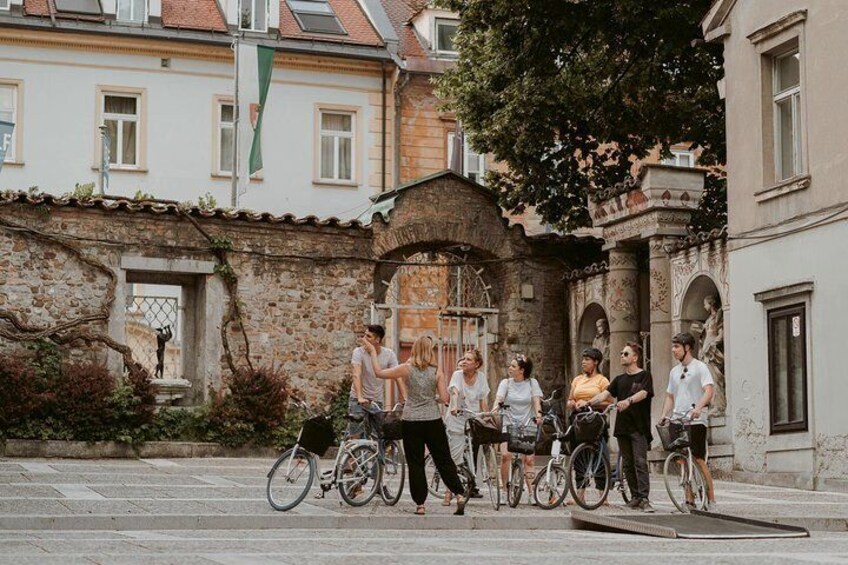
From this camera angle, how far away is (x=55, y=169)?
132 feet

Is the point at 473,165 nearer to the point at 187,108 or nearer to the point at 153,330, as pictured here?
the point at 187,108

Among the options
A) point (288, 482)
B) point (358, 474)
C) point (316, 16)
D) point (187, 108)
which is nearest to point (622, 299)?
point (358, 474)

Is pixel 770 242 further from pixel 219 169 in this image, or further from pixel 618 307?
pixel 219 169

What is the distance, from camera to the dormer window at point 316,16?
42625 millimetres

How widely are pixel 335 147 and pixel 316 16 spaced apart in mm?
3480

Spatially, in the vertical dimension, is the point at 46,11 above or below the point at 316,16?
below

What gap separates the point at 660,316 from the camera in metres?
25.8

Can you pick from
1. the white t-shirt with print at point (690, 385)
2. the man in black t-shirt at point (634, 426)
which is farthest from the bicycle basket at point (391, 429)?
the white t-shirt with print at point (690, 385)

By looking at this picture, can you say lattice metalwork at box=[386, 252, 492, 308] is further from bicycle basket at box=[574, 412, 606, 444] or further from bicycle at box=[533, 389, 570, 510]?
bicycle basket at box=[574, 412, 606, 444]

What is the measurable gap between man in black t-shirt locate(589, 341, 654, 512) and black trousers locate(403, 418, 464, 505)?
197cm

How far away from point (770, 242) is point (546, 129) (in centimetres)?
813

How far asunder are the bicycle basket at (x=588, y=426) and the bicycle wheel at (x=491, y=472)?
0.98m

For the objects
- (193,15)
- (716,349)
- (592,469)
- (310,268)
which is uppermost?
(193,15)

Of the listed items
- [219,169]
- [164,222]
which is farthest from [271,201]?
[164,222]
